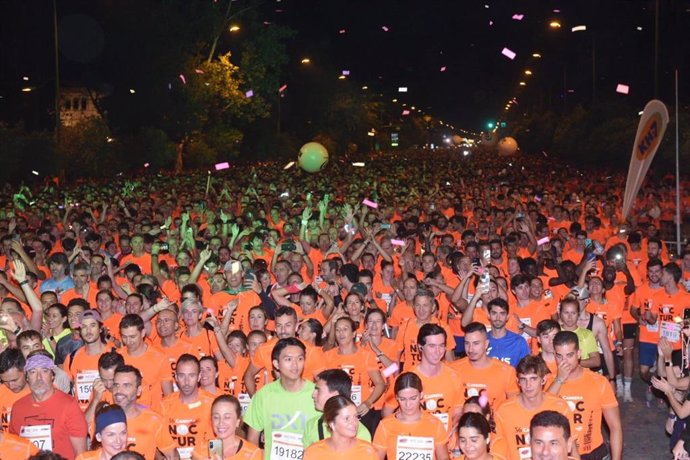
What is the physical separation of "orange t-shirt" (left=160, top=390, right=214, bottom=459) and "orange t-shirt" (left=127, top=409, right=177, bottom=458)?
97 mm

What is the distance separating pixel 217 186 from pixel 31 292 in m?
22.6

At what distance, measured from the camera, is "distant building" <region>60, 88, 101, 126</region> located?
49.0m

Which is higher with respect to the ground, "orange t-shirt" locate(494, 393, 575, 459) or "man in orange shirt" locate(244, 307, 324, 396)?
"man in orange shirt" locate(244, 307, 324, 396)

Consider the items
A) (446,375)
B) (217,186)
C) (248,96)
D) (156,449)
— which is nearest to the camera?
(156,449)

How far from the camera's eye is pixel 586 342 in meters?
8.07

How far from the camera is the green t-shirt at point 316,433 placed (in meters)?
5.62

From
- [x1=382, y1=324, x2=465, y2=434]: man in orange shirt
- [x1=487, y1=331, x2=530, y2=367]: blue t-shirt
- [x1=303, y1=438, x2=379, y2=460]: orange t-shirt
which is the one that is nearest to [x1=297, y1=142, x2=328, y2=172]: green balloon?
[x1=487, y1=331, x2=530, y2=367]: blue t-shirt

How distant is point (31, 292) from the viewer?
8.45 metres

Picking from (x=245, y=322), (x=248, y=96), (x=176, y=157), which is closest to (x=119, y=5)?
(x=176, y=157)

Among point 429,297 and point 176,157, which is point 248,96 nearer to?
point 176,157

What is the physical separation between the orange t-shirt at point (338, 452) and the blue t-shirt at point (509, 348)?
2636mm

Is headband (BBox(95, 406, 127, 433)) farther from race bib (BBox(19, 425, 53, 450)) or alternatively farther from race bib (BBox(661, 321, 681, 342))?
race bib (BBox(661, 321, 681, 342))

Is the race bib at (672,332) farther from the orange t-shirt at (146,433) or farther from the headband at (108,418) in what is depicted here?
the headband at (108,418)

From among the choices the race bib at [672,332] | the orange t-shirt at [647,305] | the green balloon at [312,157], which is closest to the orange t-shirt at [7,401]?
the race bib at [672,332]
